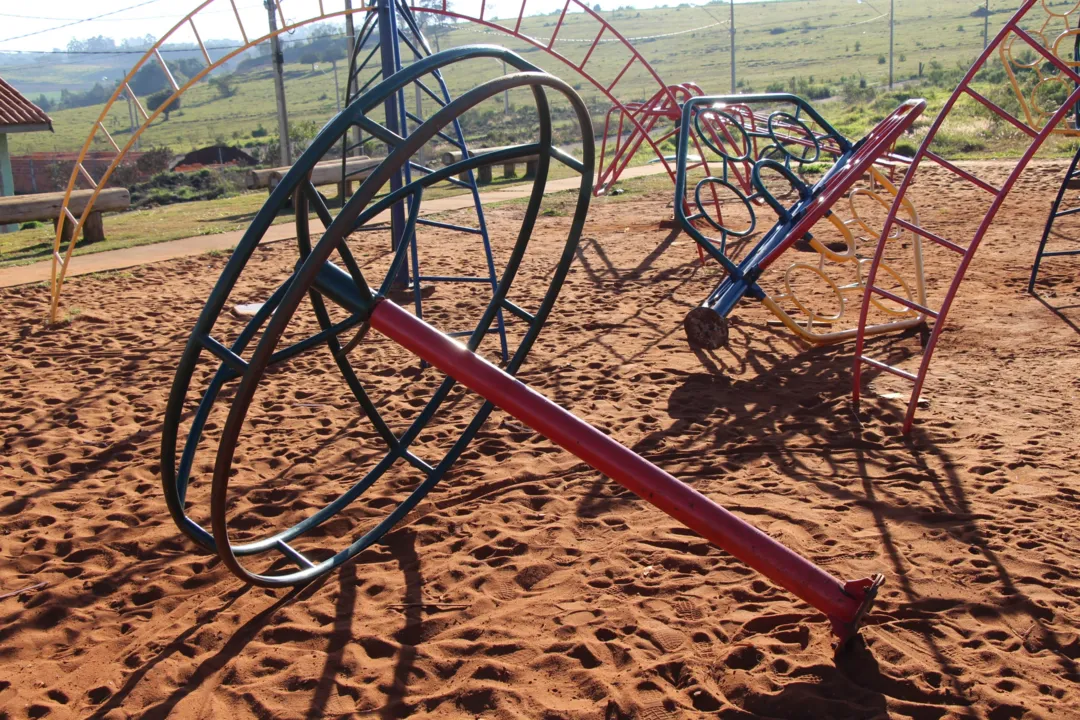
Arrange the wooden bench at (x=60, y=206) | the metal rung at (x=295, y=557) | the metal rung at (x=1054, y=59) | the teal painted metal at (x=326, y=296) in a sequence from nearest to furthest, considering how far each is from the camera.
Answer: the teal painted metal at (x=326, y=296) → the metal rung at (x=295, y=557) → the metal rung at (x=1054, y=59) → the wooden bench at (x=60, y=206)

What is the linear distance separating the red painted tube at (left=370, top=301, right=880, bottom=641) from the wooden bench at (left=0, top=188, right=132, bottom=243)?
347 inches

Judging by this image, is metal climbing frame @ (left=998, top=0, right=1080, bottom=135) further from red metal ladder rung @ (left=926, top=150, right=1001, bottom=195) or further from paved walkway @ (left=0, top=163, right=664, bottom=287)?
paved walkway @ (left=0, top=163, right=664, bottom=287)

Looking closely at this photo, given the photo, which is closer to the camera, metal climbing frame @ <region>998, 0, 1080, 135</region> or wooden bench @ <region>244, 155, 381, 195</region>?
metal climbing frame @ <region>998, 0, 1080, 135</region>

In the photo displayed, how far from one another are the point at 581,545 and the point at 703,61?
2484 inches

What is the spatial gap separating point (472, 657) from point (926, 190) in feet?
33.7

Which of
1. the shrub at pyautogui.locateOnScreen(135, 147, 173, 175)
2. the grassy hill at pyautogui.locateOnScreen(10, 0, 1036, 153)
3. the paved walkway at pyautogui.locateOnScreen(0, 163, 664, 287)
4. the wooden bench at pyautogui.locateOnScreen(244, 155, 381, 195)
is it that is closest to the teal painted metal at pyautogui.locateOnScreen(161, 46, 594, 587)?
the paved walkway at pyautogui.locateOnScreen(0, 163, 664, 287)

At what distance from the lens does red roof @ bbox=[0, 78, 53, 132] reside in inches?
648

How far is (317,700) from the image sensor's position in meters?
2.60

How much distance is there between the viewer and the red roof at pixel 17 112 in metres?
16.5

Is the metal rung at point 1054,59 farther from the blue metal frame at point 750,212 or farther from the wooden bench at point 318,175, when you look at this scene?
the wooden bench at point 318,175

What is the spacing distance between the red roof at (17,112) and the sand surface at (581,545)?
12946mm

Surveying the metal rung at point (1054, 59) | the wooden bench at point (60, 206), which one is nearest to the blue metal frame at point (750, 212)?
the metal rung at point (1054, 59)

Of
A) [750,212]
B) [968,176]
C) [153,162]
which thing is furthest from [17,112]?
[968,176]

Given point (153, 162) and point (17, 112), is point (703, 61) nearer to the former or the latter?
point (153, 162)
